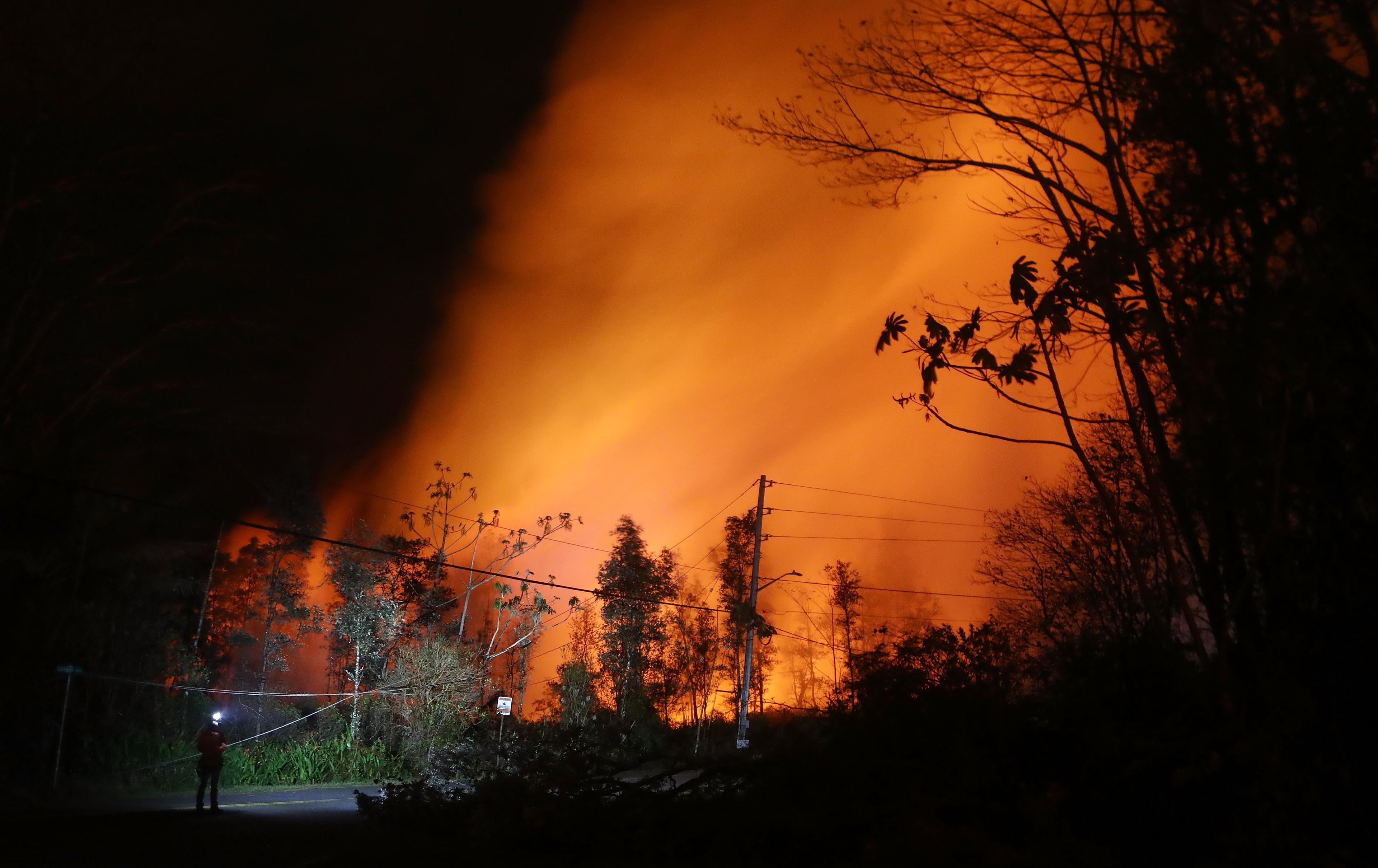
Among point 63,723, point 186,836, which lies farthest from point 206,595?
point 186,836

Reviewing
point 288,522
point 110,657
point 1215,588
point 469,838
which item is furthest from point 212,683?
point 1215,588

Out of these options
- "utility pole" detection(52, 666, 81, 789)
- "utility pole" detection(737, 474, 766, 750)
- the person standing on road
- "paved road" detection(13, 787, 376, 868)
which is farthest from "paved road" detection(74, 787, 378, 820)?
"utility pole" detection(737, 474, 766, 750)

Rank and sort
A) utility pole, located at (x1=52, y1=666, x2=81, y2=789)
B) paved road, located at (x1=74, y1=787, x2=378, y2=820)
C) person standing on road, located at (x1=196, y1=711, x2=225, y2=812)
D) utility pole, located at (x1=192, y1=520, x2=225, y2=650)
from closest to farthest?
person standing on road, located at (x1=196, y1=711, x2=225, y2=812)
paved road, located at (x1=74, y1=787, x2=378, y2=820)
utility pole, located at (x1=52, y1=666, x2=81, y2=789)
utility pole, located at (x1=192, y1=520, x2=225, y2=650)

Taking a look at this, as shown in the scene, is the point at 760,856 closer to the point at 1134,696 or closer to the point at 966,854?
the point at 966,854

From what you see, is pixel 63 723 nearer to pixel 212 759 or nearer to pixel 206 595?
pixel 212 759

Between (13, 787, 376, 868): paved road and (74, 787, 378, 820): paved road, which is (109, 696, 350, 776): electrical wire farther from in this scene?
(13, 787, 376, 868): paved road

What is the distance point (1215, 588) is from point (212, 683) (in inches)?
1614

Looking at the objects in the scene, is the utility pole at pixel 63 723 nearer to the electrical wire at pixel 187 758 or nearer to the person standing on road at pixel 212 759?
the electrical wire at pixel 187 758

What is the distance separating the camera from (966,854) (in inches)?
219

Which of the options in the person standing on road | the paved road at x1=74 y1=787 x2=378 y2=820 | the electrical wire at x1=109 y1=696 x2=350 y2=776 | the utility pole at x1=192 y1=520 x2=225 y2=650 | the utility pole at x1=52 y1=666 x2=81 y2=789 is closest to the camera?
the person standing on road

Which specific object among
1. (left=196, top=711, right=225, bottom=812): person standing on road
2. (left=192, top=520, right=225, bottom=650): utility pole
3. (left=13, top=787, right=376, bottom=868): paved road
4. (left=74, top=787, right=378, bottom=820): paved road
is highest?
(left=192, top=520, right=225, bottom=650): utility pole

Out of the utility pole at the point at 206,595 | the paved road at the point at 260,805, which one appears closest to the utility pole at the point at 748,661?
the paved road at the point at 260,805

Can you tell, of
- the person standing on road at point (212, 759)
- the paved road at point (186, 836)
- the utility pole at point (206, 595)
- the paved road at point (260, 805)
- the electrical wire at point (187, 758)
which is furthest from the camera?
the utility pole at point (206, 595)

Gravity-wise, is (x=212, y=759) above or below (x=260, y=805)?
above
